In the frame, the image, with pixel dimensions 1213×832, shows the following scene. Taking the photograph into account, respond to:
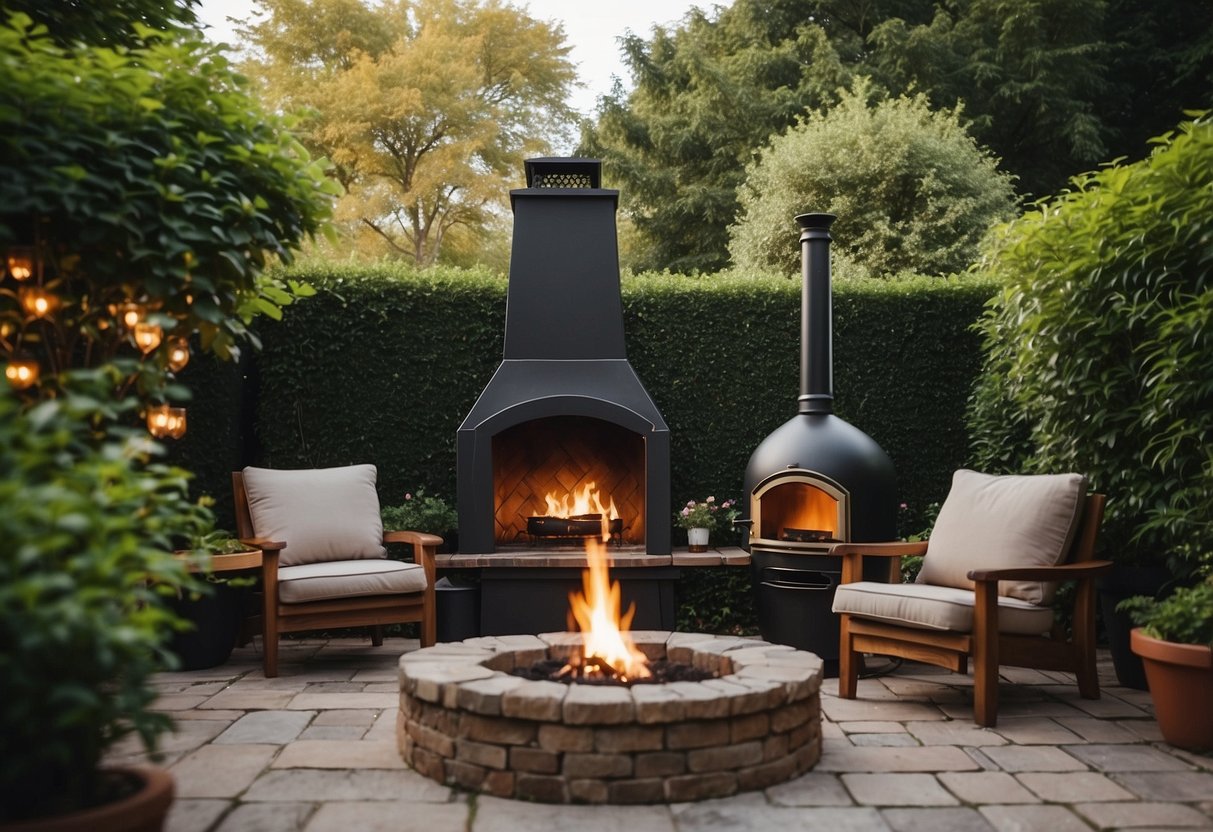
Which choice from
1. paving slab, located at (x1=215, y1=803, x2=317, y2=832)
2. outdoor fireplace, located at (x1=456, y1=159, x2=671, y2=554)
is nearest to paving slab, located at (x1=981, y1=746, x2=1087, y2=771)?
paving slab, located at (x1=215, y1=803, x2=317, y2=832)

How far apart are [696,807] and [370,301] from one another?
387 cm

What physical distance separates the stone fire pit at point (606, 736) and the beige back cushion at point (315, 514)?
207cm

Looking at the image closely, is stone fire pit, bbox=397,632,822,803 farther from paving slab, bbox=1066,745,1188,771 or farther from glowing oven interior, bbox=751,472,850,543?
glowing oven interior, bbox=751,472,850,543

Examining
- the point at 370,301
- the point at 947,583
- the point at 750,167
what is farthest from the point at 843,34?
the point at 947,583

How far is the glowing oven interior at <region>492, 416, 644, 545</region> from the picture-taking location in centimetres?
568

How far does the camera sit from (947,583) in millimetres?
4078

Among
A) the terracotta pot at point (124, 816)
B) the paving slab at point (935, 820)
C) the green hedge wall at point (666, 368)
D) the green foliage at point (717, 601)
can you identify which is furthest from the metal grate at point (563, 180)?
the terracotta pot at point (124, 816)

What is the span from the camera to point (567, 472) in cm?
575

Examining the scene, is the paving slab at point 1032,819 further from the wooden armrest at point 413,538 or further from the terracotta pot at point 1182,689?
the wooden armrest at point 413,538

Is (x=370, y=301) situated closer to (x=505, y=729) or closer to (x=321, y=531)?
(x=321, y=531)

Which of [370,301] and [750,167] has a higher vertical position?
[750,167]

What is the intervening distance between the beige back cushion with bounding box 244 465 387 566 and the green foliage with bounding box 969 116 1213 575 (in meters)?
3.46

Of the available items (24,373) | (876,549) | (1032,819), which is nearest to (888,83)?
(876,549)

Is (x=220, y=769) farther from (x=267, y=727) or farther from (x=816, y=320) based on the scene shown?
(x=816, y=320)
